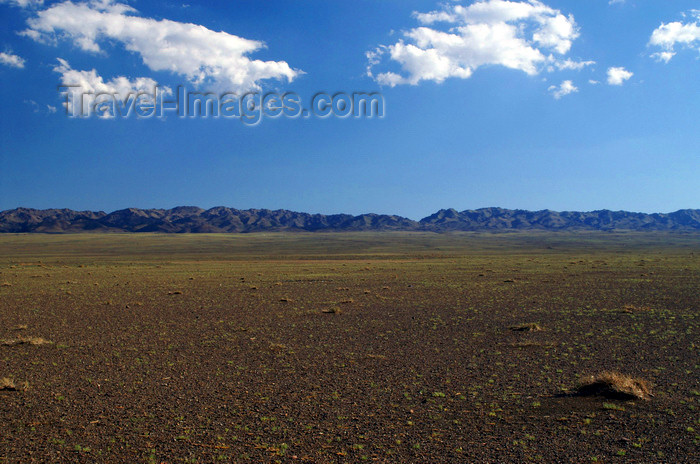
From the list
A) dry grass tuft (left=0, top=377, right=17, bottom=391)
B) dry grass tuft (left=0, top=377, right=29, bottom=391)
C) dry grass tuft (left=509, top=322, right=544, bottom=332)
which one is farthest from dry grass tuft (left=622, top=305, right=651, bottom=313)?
dry grass tuft (left=0, top=377, right=17, bottom=391)

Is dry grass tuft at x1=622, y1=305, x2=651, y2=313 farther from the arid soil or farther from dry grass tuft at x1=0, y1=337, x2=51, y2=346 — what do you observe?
dry grass tuft at x1=0, y1=337, x2=51, y2=346

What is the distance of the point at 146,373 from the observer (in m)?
11.1

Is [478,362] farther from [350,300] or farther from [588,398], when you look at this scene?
[350,300]

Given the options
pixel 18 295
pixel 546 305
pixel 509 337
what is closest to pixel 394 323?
pixel 509 337

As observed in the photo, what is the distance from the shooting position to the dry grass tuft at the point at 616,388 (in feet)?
29.5

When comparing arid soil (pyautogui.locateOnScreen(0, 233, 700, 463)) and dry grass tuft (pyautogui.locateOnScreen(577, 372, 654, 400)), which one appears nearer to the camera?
arid soil (pyautogui.locateOnScreen(0, 233, 700, 463))

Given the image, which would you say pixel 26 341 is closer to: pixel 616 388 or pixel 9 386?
pixel 9 386

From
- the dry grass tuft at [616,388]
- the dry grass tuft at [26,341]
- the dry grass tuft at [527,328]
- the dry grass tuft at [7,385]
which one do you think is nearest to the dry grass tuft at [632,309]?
the dry grass tuft at [527,328]

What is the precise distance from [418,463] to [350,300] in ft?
56.1

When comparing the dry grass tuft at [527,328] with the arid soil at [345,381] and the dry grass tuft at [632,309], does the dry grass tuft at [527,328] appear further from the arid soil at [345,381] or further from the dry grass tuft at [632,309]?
the dry grass tuft at [632,309]

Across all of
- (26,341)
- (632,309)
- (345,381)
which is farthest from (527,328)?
(26,341)

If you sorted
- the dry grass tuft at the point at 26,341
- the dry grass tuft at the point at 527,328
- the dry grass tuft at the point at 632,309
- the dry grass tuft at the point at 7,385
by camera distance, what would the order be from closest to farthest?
the dry grass tuft at the point at 7,385 → the dry grass tuft at the point at 26,341 → the dry grass tuft at the point at 527,328 → the dry grass tuft at the point at 632,309

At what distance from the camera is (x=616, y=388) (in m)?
9.12

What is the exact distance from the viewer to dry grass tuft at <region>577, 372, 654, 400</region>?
8992 mm
